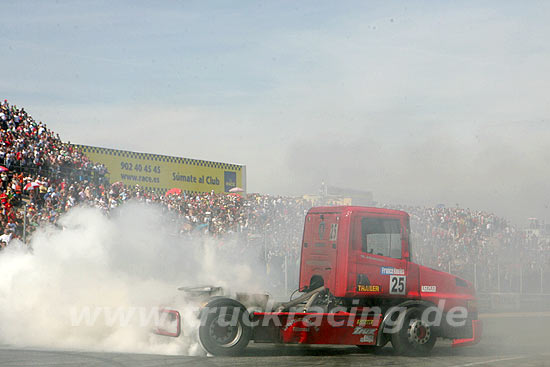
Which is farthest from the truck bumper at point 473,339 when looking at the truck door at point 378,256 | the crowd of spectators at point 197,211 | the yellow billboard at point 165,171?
the yellow billboard at point 165,171

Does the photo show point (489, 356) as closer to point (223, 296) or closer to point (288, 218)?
point (223, 296)

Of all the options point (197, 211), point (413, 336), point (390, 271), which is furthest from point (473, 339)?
point (197, 211)

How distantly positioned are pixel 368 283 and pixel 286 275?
879 centimetres

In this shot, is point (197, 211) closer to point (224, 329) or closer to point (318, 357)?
point (318, 357)

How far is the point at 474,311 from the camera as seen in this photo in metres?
11.4

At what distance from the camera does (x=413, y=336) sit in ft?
35.0

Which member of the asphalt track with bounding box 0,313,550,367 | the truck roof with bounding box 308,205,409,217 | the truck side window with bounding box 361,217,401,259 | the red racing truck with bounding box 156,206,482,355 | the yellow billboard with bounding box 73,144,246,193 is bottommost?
the asphalt track with bounding box 0,313,550,367

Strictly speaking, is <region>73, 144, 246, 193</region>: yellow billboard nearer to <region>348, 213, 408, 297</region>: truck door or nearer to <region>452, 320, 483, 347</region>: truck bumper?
<region>348, 213, 408, 297</region>: truck door

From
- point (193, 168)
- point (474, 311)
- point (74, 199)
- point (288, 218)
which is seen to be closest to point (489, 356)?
point (474, 311)

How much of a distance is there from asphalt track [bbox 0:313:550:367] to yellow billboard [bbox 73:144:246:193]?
910 inches

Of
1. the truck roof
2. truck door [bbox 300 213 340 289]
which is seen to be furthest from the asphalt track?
the truck roof

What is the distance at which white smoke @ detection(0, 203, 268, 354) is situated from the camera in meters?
10.6

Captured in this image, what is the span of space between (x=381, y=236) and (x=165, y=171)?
27.7 metres

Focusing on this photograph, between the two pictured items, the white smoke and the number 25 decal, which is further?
the number 25 decal
